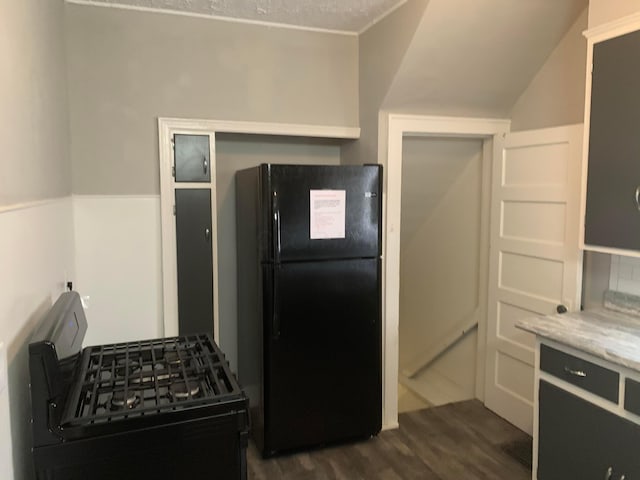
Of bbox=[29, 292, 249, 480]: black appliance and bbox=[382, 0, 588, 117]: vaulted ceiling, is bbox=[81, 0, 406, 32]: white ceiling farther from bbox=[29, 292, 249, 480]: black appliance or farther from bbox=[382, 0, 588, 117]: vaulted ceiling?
bbox=[29, 292, 249, 480]: black appliance

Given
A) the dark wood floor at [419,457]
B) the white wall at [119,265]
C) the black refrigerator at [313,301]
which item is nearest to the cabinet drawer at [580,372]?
the dark wood floor at [419,457]

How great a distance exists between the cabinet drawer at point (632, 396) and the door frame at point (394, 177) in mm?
1421

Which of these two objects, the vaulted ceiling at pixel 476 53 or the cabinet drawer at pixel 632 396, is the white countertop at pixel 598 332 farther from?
the vaulted ceiling at pixel 476 53

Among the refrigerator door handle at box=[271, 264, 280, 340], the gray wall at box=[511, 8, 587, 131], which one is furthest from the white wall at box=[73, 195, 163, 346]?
the gray wall at box=[511, 8, 587, 131]

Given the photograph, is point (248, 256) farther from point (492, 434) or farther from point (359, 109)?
point (492, 434)

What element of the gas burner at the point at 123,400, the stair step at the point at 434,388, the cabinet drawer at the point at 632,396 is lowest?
the stair step at the point at 434,388

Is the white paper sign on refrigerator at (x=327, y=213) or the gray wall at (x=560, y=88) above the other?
the gray wall at (x=560, y=88)

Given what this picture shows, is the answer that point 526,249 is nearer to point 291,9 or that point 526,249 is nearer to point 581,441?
point 581,441

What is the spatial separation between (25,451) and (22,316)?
386 mm

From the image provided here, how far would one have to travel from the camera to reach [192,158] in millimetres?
2871

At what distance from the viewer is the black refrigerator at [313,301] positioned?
2709 mm

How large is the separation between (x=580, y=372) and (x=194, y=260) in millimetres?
2040

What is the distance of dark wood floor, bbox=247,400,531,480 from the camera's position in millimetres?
2725

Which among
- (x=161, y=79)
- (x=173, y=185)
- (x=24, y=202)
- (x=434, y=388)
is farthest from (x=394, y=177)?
(x=24, y=202)
